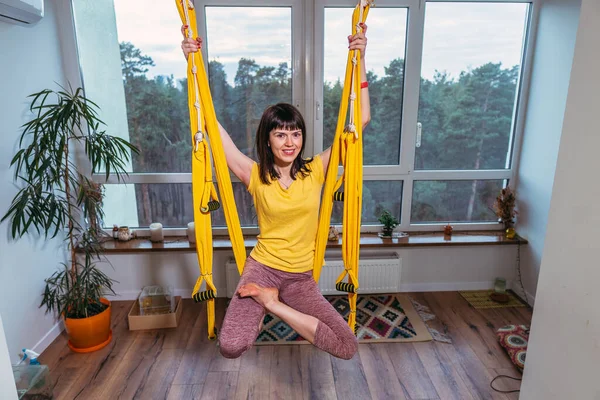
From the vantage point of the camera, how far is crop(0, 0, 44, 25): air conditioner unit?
1.71 meters

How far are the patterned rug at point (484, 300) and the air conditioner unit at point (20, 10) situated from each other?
10.5 feet

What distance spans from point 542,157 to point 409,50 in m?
1.19

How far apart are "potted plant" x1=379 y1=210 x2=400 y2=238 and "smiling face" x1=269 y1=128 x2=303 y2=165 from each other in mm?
1463

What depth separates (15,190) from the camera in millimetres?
2104

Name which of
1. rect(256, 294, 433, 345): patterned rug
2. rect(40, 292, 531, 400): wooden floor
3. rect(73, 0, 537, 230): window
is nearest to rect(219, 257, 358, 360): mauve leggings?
rect(40, 292, 531, 400): wooden floor

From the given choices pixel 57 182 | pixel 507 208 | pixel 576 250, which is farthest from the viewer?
pixel 507 208

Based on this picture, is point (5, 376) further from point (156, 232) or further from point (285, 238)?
point (156, 232)

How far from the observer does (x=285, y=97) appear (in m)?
2.83

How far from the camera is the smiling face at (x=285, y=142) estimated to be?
1.65 meters

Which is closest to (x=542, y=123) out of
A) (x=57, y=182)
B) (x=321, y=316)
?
(x=321, y=316)

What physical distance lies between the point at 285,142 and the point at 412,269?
1818mm

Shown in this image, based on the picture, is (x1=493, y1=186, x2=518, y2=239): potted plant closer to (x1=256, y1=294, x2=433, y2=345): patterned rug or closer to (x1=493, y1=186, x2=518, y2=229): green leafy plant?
(x1=493, y1=186, x2=518, y2=229): green leafy plant

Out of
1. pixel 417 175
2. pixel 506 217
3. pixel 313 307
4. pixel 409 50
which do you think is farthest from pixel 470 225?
pixel 313 307

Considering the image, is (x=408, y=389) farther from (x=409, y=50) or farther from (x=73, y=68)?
(x=73, y=68)
